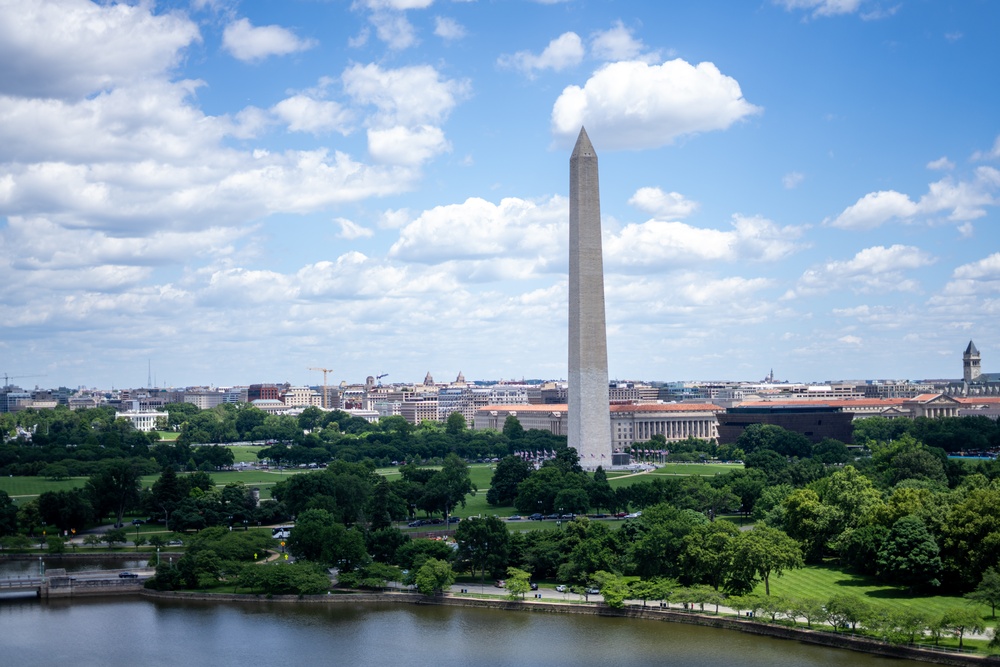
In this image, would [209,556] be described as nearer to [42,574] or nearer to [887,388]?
[42,574]

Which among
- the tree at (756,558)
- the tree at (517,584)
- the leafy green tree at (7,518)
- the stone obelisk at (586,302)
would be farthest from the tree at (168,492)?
Answer: the tree at (756,558)

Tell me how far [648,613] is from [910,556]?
30.6 ft

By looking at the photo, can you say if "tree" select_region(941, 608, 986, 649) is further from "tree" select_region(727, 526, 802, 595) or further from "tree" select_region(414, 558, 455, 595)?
"tree" select_region(414, 558, 455, 595)

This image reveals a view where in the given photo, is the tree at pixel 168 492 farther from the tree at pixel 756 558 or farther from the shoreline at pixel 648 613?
the tree at pixel 756 558

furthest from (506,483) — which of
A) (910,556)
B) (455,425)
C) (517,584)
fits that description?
(455,425)

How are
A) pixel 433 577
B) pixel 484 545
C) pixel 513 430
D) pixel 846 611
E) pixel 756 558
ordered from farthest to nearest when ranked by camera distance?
pixel 513 430 → pixel 484 545 → pixel 433 577 → pixel 756 558 → pixel 846 611

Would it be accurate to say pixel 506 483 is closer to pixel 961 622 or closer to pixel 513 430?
pixel 961 622

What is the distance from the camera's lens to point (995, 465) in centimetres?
6769

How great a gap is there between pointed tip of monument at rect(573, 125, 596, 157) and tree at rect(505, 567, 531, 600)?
40246 mm

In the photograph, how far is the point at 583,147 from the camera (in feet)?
→ 261

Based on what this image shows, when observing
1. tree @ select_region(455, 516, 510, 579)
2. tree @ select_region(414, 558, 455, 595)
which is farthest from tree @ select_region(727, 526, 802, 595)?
tree @ select_region(414, 558, 455, 595)

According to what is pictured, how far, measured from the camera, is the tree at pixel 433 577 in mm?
44938

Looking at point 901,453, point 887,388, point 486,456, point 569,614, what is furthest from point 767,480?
point 887,388

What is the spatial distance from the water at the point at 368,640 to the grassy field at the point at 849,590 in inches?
189
